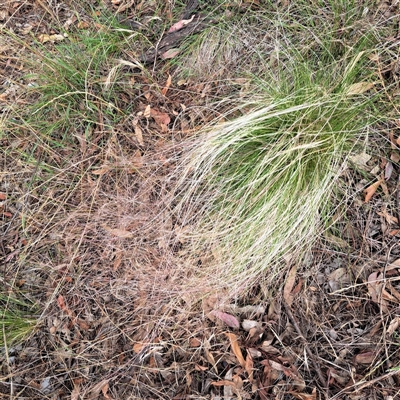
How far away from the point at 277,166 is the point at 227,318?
709 millimetres

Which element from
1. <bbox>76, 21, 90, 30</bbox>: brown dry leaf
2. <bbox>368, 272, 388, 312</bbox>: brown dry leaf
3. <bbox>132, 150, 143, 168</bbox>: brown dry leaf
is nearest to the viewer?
<bbox>368, 272, 388, 312</bbox>: brown dry leaf

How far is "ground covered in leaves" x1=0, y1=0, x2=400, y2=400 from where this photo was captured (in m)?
1.77

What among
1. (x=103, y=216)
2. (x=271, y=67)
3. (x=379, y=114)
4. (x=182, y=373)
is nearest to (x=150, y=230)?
(x=103, y=216)

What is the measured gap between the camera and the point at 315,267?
1.87 m

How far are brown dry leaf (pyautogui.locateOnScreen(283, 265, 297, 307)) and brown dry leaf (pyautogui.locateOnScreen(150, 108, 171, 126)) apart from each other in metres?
1.03

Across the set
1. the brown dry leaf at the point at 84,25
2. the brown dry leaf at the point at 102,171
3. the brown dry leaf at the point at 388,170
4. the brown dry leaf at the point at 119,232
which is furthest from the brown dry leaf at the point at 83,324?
the brown dry leaf at the point at 84,25

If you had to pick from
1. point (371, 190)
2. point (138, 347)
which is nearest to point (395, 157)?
point (371, 190)

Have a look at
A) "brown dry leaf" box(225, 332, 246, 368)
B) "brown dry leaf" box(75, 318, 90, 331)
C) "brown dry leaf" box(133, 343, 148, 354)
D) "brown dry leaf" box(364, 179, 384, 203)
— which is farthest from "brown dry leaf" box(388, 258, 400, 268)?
"brown dry leaf" box(75, 318, 90, 331)

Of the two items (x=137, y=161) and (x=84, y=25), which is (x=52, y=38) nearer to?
(x=84, y=25)

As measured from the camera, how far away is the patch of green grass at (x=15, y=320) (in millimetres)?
2008

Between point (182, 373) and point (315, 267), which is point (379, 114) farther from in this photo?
point (182, 373)

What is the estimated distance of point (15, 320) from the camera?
203cm

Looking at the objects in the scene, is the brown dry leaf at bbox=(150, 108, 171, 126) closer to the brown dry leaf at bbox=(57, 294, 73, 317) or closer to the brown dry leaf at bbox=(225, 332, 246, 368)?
the brown dry leaf at bbox=(57, 294, 73, 317)

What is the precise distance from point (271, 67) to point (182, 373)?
1.55 metres
